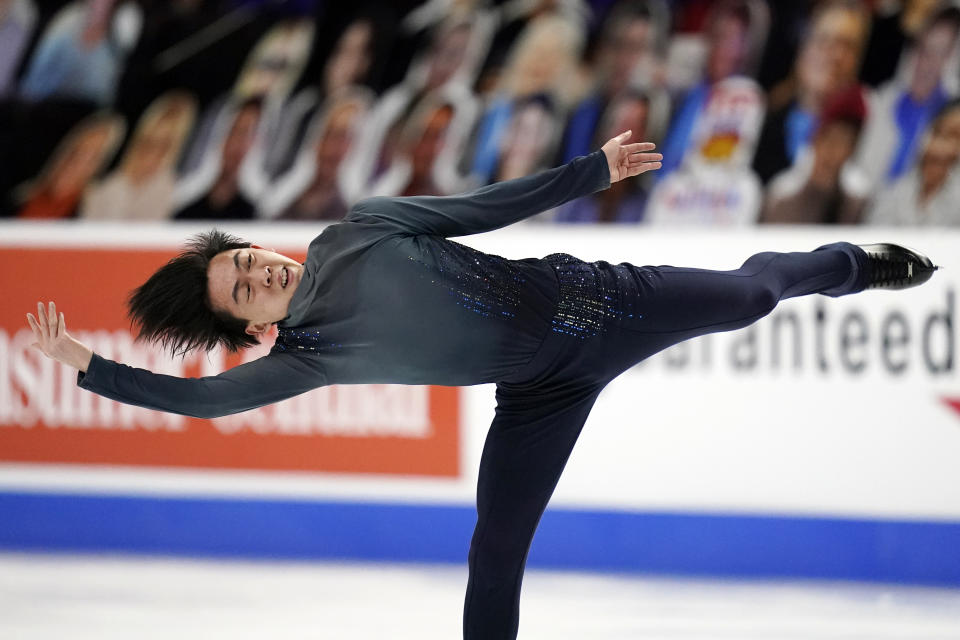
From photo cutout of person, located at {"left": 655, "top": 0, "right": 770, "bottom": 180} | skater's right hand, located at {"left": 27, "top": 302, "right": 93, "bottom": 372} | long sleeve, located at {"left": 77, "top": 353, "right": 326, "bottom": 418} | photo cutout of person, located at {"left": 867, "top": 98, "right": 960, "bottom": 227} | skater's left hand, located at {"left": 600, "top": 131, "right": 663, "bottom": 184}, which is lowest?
long sleeve, located at {"left": 77, "top": 353, "right": 326, "bottom": 418}

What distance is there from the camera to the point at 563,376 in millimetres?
2828

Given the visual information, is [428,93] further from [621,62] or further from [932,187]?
[932,187]

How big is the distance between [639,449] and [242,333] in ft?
7.45

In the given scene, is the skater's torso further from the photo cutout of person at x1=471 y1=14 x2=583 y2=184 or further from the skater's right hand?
the photo cutout of person at x1=471 y1=14 x2=583 y2=184

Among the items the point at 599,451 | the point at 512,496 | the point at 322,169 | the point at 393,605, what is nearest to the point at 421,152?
the point at 322,169

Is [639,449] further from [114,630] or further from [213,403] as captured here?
[213,403]

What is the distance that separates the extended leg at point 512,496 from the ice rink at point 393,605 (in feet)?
2.98

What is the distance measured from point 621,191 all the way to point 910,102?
1.34 meters

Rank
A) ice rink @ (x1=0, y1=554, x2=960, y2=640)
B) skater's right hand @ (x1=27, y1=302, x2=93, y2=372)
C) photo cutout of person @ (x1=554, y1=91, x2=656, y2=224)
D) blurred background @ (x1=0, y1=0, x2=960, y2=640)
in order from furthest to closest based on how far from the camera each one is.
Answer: photo cutout of person @ (x1=554, y1=91, x2=656, y2=224) < blurred background @ (x1=0, y1=0, x2=960, y2=640) < ice rink @ (x1=0, y1=554, x2=960, y2=640) < skater's right hand @ (x1=27, y1=302, x2=93, y2=372)

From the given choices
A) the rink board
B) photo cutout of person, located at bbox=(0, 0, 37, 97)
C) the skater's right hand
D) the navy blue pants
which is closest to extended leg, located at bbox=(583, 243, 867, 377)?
the navy blue pants

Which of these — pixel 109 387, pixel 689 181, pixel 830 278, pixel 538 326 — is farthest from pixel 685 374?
pixel 109 387

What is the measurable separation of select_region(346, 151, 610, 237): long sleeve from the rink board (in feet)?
5.95

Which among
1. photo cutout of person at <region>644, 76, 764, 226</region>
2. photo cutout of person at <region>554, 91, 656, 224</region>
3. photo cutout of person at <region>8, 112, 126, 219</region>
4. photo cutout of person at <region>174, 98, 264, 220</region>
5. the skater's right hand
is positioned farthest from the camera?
photo cutout of person at <region>8, 112, 126, 219</region>

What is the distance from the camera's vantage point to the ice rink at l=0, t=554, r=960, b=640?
372cm
